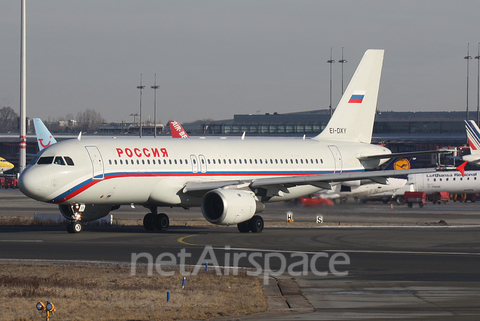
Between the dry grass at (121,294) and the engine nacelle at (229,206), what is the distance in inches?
441

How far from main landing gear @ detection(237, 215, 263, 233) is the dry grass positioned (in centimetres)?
1400

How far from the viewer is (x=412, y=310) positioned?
1304 cm

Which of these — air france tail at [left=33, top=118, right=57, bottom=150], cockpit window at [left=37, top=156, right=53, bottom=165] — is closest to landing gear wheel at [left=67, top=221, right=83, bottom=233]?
cockpit window at [left=37, top=156, right=53, bottom=165]

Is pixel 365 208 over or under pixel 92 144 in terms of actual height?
under

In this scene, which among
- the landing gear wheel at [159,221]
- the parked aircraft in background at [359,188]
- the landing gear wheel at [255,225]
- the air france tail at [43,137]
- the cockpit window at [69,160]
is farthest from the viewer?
the air france tail at [43,137]

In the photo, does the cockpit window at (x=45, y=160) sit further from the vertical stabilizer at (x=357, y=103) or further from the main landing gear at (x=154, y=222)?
the vertical stabilizer at (x=357, y=103)

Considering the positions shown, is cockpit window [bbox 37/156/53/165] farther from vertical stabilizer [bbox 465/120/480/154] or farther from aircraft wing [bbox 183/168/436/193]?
vertical stabilizer [bbox 465/120/480/154]

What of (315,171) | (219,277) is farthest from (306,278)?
(315,171)

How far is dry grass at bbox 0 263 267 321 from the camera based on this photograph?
1274 centimetres

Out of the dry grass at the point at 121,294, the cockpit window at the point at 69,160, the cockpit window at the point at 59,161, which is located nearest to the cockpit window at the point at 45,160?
the cockpit window at the point at 59,161

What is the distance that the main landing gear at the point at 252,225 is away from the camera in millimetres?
32406

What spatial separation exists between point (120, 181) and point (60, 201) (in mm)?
2835

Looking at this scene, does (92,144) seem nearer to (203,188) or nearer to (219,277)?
(203,188)

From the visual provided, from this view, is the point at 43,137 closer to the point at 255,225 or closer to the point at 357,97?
the point at 357,97
